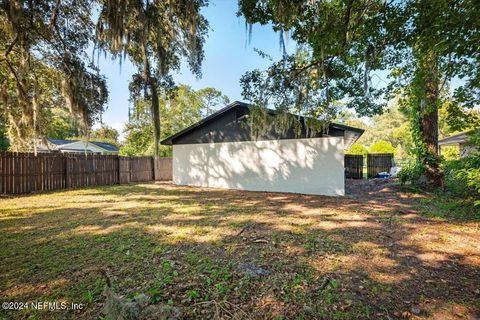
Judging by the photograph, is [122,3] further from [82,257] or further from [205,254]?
[205,254]

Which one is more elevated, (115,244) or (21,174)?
(21,174)

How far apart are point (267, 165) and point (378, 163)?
936 centimetres

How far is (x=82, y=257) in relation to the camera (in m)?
2.90

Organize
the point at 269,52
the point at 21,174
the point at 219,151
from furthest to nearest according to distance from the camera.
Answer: the point at 219,151 < the point at 21,174 < the point at 269,52

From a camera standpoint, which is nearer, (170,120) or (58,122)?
(58,122)

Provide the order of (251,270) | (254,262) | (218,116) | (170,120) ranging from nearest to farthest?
1. (251,270)
2. (254,262)
3. (218,116)
4. (170,120)

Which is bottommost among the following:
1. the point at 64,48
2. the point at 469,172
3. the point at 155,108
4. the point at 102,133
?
the point at 469,172

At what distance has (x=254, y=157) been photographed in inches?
377

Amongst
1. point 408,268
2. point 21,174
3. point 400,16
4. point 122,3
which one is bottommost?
point 408,268

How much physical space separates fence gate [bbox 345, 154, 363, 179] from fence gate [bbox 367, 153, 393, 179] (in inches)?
38.2

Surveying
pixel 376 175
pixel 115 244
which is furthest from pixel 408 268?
pixel 376 175

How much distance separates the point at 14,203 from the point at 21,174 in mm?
2375

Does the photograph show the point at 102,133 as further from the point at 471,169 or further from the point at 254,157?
the point at 471,169

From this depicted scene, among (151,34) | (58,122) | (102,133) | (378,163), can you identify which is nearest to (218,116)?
(102,133)
